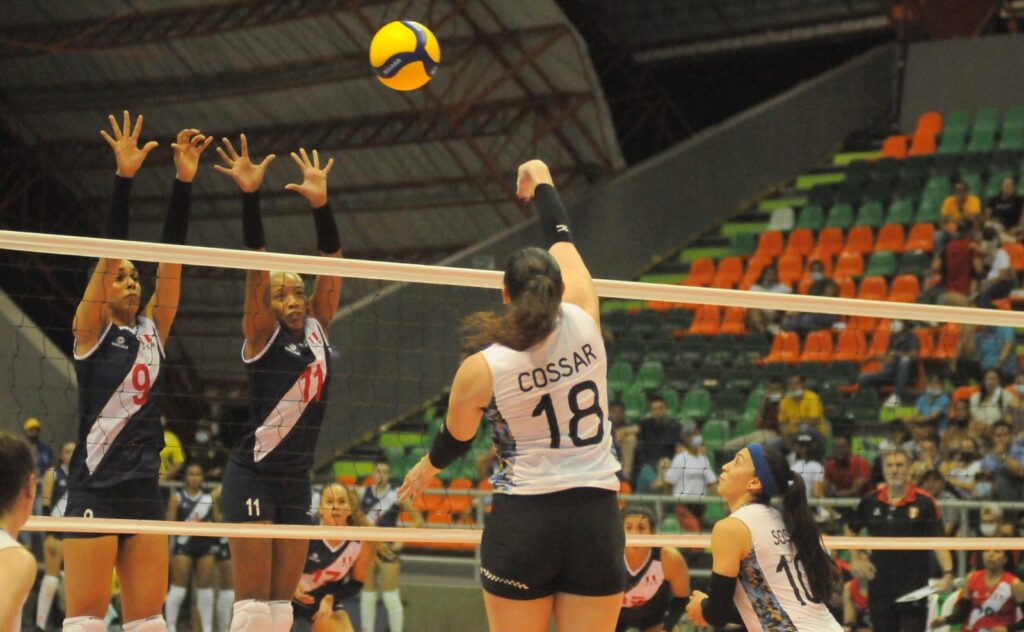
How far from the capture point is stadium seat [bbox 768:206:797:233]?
20922 millimetres

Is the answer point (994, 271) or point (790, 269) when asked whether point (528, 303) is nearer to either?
point (994, 271)

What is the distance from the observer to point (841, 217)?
20.2 metres

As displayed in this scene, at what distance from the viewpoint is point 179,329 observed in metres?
29.0

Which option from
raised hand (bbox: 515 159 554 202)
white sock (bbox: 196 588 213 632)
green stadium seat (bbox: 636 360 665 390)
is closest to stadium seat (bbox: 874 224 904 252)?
green stadium seat (bbox: 636 360 665 390)

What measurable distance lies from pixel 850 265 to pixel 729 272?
2046mm

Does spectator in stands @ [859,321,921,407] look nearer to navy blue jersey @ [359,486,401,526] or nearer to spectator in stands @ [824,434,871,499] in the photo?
spectator in stands @ [824,434,871,499]

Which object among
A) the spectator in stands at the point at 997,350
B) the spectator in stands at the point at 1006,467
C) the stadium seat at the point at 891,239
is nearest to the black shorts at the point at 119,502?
the spectator in stands at the point at 1006,467

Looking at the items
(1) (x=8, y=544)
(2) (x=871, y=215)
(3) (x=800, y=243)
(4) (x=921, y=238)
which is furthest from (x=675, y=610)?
(2) (x=871, y=215)

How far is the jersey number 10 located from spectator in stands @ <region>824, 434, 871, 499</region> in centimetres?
856

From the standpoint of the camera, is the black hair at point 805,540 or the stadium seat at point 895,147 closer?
the black hair at point 805,540

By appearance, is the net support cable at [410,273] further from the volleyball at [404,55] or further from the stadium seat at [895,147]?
the stadium seat at [895,147]

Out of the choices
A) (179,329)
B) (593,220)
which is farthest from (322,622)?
(179,329)

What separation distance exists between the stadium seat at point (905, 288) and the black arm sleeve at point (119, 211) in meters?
12.9

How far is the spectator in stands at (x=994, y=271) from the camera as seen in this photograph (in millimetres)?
15672
